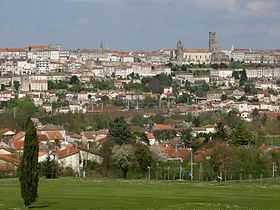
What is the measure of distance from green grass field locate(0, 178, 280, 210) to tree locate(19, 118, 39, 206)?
455 millimetres

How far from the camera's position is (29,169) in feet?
72.6

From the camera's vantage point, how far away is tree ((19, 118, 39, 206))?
21984 mm

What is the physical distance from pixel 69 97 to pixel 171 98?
15745 mm

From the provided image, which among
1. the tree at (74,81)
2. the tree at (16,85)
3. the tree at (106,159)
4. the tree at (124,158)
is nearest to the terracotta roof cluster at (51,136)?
the tree at (106,159)

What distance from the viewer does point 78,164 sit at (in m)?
48.3

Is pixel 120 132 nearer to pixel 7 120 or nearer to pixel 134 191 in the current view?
pixel 134 191

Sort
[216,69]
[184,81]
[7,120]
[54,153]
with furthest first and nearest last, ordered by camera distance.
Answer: [216,69]
[184,81]
[7,120]
[54,153]

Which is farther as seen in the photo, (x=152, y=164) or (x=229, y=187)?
(x=152, y=164)

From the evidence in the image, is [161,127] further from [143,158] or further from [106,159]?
[143,158]

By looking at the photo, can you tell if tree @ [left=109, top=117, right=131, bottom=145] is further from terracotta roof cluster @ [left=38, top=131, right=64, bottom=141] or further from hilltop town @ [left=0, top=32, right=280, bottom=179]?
terracotta roof cluster @ [left=38, top=131, right=64, bottom=141]

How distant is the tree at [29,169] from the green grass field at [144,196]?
455 millimetres

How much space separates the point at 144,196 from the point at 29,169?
551cm

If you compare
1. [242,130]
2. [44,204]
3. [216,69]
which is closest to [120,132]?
[242,130]

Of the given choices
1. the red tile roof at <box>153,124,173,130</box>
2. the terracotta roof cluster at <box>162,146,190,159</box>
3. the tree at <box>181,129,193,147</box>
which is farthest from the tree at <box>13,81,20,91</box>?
the terracotta roof cluster at <box>162,146,190,159</box>
